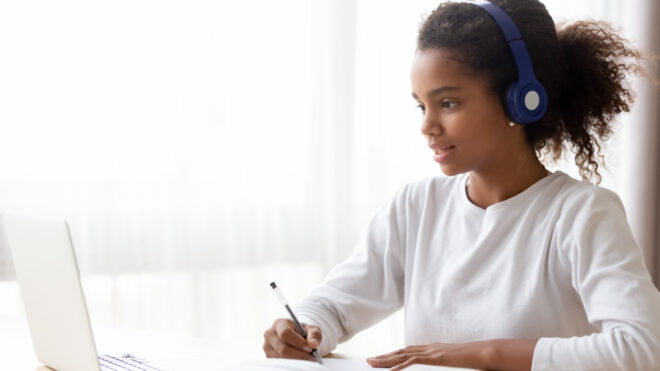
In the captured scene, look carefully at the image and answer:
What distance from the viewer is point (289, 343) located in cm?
112

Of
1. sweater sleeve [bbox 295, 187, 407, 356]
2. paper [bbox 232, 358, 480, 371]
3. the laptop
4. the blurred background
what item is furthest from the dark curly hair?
the blurred background

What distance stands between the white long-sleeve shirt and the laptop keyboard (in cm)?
26

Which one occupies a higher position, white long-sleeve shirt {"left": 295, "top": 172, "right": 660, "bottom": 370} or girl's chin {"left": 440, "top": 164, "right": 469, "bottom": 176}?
girl's chin {"left": 440, "top": 164, "right": 469, "bottom": 176}

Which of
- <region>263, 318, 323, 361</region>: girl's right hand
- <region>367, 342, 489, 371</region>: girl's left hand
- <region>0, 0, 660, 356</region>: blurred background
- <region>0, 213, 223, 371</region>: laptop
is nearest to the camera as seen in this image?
<region>0, 213, 223, 371</region>: laptop

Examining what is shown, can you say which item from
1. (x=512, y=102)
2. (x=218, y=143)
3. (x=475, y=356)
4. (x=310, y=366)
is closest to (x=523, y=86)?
(x=512, y=102)

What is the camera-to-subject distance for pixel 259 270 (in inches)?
99.9

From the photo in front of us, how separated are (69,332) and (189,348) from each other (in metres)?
0.33

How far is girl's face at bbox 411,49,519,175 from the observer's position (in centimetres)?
112

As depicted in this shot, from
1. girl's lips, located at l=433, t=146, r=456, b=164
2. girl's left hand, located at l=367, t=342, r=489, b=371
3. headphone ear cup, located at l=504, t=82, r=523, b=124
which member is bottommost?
girl's left hand, located at l=367, t=342, r=489, b=371

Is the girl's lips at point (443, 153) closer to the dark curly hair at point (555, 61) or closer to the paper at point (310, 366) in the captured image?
the dark curly hair at point (555, 61)

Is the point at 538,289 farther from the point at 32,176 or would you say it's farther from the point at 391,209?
the point at 32,176

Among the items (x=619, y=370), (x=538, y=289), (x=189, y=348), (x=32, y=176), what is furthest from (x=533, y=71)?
(x=32, y=176)

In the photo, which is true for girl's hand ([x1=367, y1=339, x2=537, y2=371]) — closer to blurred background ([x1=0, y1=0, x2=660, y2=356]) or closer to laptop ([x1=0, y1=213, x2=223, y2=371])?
laptop ([x1=0, y1=213, x2=223, y2=371])

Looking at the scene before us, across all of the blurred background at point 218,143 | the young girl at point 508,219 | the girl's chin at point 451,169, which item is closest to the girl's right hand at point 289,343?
the young girl at point 508,219
